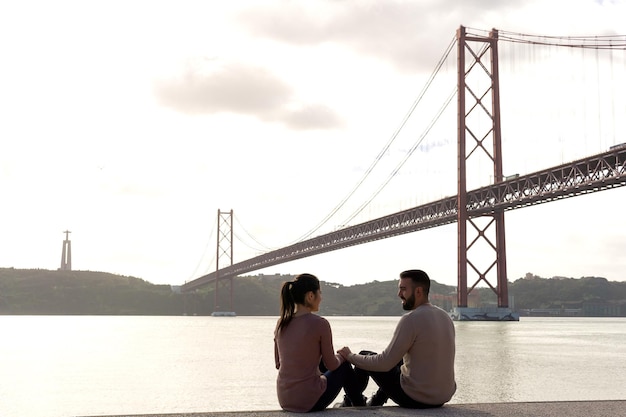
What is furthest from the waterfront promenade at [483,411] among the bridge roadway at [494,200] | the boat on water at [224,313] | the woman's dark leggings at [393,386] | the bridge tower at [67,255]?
the bridge tower at [67,255]

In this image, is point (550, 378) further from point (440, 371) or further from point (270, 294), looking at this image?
point (270, 294)

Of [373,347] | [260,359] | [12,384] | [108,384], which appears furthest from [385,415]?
[373,347]

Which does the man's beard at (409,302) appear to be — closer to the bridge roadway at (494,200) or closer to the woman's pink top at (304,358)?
the woman's pink top at (304,358)

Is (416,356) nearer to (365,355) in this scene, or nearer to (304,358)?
(365,355)

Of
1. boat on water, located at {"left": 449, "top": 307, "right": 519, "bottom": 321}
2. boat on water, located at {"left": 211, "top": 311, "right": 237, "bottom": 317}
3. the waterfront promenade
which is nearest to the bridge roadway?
boat on water, located at {"left": 449, "top": 307, "right": 519, "bottom": 321}

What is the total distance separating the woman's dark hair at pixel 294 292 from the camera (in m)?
4.65

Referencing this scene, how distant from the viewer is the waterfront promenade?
4.71 meters

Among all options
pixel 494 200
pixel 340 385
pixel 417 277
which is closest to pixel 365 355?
pixel 340 385

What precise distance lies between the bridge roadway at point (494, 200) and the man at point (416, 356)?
30667 mm

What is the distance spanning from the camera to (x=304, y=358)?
15.6 ft

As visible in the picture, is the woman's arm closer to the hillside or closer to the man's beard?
the man's beard

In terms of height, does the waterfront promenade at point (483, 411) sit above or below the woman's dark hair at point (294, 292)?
below

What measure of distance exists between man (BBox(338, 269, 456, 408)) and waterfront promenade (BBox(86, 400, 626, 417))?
12cm

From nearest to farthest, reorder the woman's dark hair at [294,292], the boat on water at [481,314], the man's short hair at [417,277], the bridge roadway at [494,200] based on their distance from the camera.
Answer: the woman's dark hair at [294,292], the man's short hair at [417,277], the bridge roadway at [494,200], the boat on water at [481,314]
